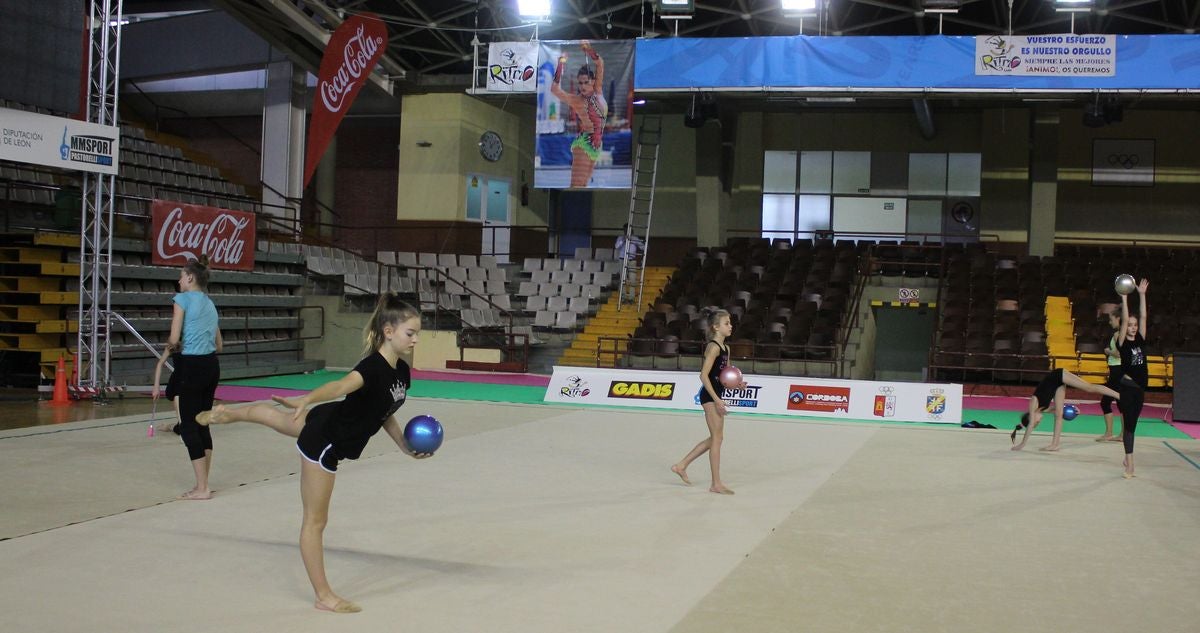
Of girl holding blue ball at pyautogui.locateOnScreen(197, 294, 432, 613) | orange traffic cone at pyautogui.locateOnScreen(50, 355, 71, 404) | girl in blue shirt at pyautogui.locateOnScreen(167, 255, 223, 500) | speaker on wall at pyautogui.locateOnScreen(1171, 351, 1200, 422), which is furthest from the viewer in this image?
speaker on wall at pyautogui.locateOnScreen(1171, 351, 1200, 422)

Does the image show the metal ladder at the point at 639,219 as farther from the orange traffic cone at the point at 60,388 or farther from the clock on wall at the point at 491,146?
the orange traffic cone at the point at 60,388

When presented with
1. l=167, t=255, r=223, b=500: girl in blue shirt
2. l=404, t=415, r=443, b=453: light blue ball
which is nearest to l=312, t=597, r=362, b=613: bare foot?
l=404, t=415, r=443, b=453: light blue ball

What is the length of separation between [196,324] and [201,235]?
40.8ft

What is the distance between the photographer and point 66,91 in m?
15.5

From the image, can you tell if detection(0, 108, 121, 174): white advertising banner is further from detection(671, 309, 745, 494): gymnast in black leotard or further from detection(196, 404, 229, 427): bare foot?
detection(196, 404, 229, 427): bare foot

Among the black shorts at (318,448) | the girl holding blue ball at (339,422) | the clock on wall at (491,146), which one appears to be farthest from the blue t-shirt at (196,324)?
the clock on wall at (491,146)

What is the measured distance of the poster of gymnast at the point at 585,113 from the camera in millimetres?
22578

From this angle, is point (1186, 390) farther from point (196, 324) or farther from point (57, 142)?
point (57, 142)

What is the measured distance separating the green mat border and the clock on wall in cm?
982

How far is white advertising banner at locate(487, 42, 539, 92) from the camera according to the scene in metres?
23.1

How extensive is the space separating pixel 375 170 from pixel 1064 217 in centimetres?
2161

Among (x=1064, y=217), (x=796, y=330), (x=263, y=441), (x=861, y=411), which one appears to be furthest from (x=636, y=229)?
(x=263, y=441)

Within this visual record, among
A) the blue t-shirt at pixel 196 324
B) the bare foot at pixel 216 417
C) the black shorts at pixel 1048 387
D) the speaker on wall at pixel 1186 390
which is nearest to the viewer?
the bare foot at pixel 216 417

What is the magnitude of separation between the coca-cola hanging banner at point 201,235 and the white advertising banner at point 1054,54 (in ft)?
51.7
